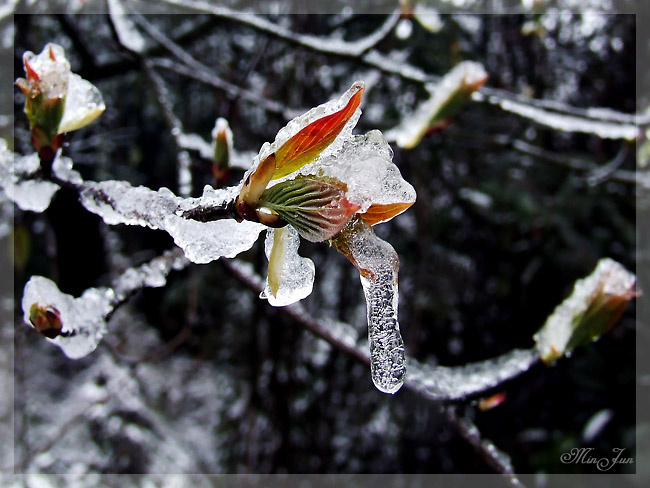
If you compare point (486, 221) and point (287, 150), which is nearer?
point (287, 150)

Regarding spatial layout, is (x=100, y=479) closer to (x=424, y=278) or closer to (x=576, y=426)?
(x=424, y=278)

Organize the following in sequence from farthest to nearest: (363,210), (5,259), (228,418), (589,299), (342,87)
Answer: (228,418), (5,259), (342,87), (589,299), (363,210)

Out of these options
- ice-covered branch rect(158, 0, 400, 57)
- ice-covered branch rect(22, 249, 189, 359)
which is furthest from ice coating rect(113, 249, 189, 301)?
ice-covered branch rect(158, 0, 400, 57)

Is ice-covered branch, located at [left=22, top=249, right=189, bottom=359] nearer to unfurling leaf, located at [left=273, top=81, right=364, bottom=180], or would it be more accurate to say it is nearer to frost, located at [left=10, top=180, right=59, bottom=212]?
frost, located at [left=10, top=180, right=59, bottom=212]

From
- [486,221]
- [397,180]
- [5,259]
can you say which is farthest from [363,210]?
[5,259]

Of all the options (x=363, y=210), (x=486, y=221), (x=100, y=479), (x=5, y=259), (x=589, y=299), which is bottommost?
(x=100, y=479)

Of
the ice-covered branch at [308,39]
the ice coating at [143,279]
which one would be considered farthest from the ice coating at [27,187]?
the ice-covered branch at [308,39]

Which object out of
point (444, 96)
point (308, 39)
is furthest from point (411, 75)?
point (444, 96)

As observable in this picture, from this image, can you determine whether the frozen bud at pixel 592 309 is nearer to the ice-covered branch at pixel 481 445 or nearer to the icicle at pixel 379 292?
the ice-covered branch at pixel 481 445
